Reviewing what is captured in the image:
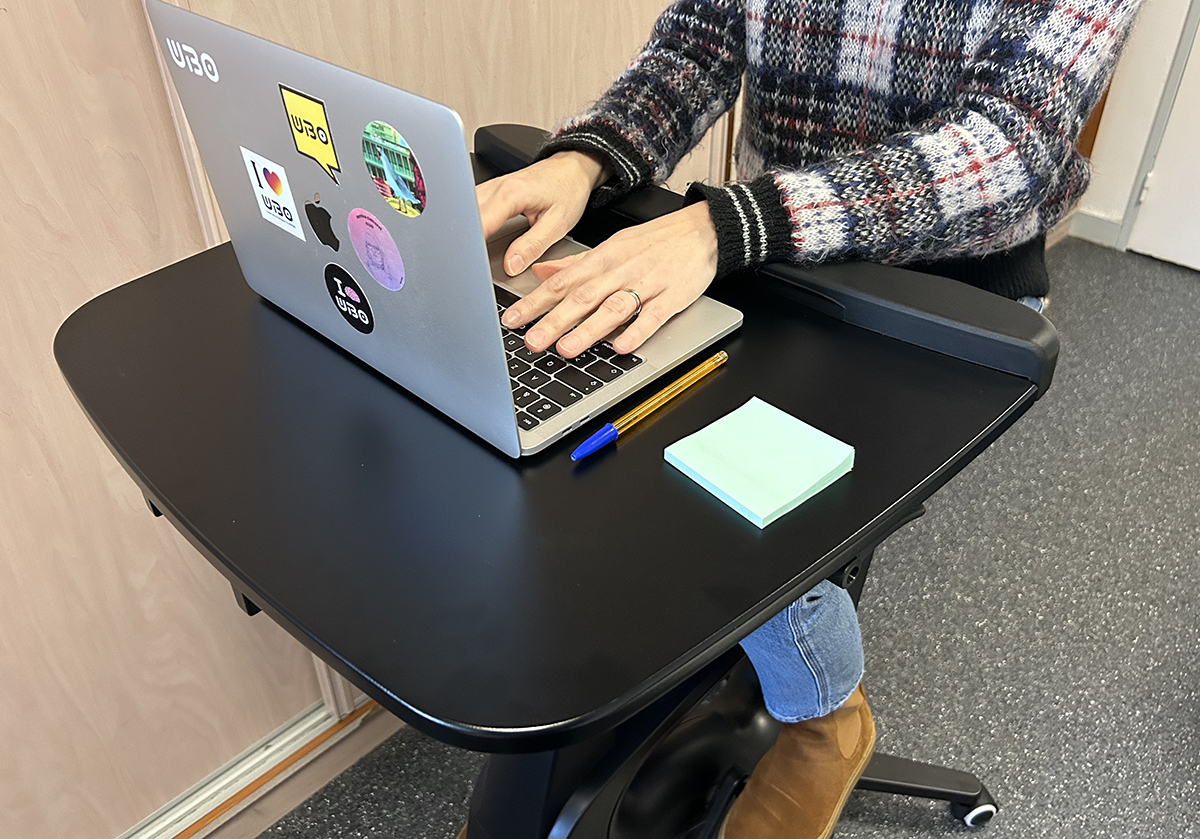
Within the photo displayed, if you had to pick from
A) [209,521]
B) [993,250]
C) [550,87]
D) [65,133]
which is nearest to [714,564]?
[209,521]

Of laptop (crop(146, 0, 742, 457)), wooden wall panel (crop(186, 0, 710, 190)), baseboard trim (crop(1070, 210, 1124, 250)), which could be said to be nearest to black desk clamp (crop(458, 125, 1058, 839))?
laptop (crop(146, 0, 742, 457))

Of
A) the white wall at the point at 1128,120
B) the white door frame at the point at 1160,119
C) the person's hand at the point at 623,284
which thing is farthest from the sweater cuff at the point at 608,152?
the white door frame at the point at 1160,119

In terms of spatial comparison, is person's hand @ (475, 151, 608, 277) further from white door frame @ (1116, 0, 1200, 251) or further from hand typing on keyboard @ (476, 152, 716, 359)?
white door frame @ (1116, 0, 1200, 251)

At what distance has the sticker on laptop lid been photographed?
0.46m

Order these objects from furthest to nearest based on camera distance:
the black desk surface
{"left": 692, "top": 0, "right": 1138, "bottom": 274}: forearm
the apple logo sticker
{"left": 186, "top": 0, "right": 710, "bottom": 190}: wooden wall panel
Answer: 1. {"left": 186, "top": 0, "right": 710, "bottom": 190}: wooden wall panel
2. {"left": 692, "top": 0, "right": 1138, "bottom": 274}: forearm
3. the apple logo sticker
4. the black desk surface

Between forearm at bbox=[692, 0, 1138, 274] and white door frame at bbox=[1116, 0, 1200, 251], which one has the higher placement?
forearm at bbox=[692, 0, 1138, 274]

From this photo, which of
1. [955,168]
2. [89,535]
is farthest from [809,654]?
[89,535]

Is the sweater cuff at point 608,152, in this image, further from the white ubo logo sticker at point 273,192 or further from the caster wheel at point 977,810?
the caster wheel at point 977,810

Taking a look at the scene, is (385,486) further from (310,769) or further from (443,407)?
(310,769)

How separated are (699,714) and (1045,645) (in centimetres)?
91

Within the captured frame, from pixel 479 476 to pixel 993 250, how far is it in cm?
58

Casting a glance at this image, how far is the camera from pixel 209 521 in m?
0.54

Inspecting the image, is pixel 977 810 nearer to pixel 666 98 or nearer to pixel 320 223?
pixel 666 98

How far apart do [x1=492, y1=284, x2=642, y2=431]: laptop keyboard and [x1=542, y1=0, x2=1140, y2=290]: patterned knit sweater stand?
0.44 feet
